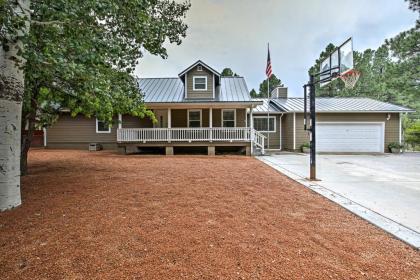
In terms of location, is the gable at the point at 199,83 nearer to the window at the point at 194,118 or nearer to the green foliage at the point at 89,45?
the window at the point at 194,118

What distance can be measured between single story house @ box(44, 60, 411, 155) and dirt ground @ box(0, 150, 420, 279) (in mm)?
8485

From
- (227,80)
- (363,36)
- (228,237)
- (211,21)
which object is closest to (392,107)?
(363,36)

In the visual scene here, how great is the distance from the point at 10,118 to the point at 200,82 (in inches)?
469

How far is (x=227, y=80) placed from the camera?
17.3m

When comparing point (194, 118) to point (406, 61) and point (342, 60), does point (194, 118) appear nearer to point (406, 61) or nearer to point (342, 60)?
point (342, 60)

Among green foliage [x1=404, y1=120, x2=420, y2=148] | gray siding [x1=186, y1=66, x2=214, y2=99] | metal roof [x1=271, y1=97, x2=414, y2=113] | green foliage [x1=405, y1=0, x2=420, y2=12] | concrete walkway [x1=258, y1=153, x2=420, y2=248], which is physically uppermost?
green foliage [x1=405, y1=0, x2=420, y2=12]

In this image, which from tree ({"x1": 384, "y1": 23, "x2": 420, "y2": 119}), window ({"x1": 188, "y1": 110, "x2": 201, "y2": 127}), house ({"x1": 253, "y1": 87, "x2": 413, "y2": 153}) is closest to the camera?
tree ({"x1": 384, "y1": 23, "x2": 420, "y2": 119})

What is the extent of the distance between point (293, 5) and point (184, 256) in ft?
42.7

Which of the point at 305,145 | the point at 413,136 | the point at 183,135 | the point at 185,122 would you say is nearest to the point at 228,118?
the point at 185,122

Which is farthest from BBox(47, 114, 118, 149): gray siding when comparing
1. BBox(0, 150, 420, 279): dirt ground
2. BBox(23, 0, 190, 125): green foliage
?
BBox(0, 150, 420, 279): dirt ground

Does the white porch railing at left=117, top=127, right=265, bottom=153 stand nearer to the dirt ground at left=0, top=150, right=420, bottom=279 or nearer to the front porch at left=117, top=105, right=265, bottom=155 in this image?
the front porch at left=117, top=105, right=265, bottom=155

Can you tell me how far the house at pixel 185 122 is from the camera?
13.5 meters

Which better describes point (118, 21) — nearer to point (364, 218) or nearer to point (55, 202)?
point (55, 202)

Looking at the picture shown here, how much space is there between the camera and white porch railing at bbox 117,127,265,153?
1348cm
